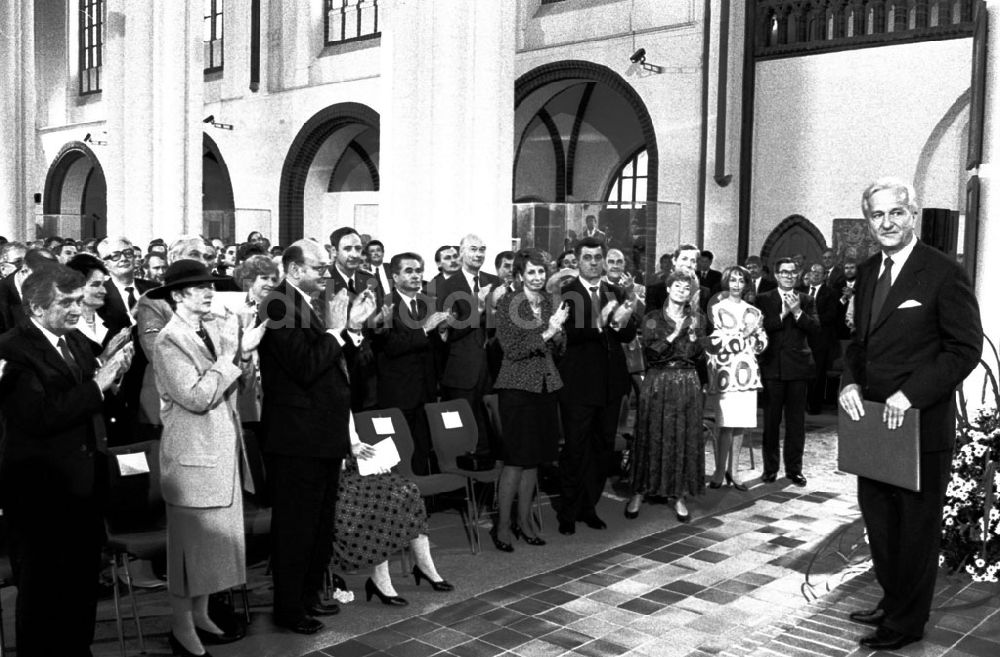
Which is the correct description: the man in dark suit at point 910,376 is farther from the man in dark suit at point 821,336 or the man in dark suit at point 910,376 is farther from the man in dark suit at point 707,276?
the man in dark suit at point 707,276

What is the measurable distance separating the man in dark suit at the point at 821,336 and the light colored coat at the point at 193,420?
6662 mm

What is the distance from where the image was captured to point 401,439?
5.70 meters

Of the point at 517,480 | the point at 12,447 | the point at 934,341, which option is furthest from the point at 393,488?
the point at 934,341

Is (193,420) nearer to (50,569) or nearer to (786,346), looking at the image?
(50,569)

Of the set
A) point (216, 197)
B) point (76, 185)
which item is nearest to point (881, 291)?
point (216, 197)

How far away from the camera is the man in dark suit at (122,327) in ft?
20.1

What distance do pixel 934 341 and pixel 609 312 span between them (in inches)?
96.2

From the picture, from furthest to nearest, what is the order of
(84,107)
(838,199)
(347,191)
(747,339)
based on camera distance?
(84,107), (347,191), (838,199), (747,339)

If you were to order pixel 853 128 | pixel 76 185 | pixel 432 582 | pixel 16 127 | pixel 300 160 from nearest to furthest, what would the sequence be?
pixel 432 582 → pixel 853 128 → pixel 16 127 → pixel 300 160 → pixel 76 185

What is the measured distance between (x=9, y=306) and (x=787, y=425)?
578 centimetres

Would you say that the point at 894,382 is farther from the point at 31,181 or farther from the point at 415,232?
the point at 31,181

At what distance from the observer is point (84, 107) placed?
25047 mm

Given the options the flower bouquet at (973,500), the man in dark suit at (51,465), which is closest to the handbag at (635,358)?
the flower bouquet at (973,500)

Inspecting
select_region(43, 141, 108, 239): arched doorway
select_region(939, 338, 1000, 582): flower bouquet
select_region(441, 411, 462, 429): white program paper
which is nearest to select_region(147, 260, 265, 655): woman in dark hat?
select_region(441, 411, 462, 429): white program paper
